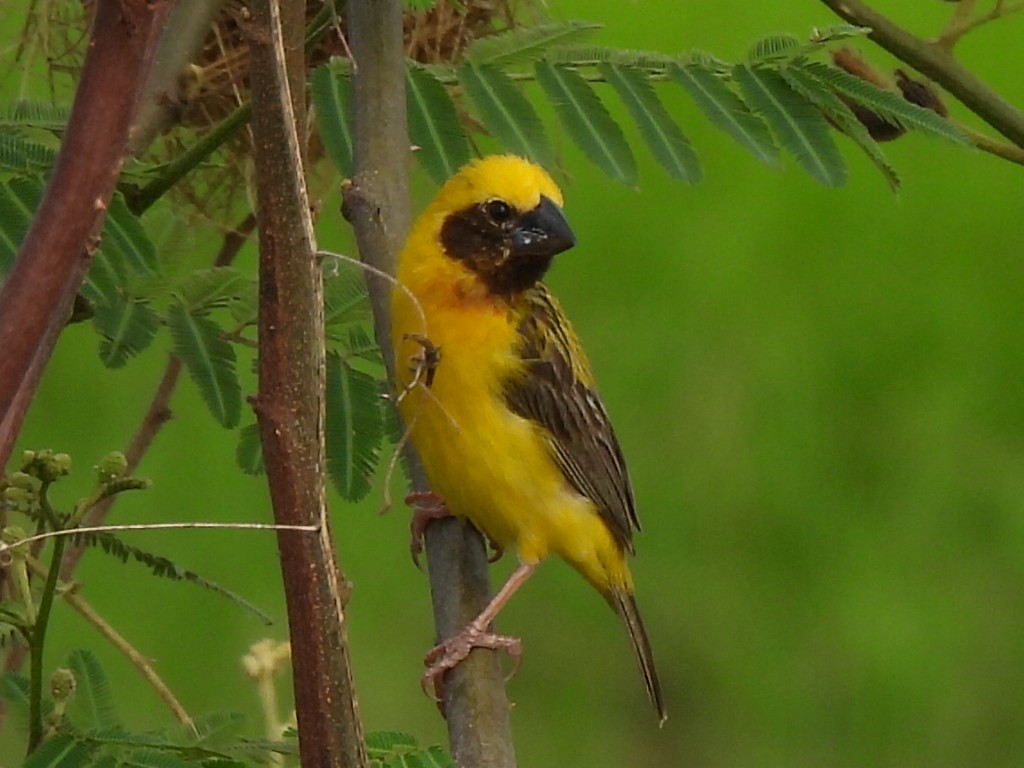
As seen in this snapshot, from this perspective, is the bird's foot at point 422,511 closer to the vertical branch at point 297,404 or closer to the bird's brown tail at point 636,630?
the bird's brown tail at point 636,630

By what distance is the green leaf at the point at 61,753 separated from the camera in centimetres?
124

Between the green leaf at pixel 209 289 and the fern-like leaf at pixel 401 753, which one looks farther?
the green leaf at pixel 209 289

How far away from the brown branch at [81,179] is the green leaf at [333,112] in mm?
1068

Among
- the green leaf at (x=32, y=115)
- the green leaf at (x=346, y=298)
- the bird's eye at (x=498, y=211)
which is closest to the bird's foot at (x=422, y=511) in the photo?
the green leaf at (x=346, y=298)

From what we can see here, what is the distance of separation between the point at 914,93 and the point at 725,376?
6.88 ft

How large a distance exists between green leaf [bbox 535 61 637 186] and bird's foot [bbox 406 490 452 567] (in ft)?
1.36

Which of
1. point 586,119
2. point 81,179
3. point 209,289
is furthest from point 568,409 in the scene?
point 81,179

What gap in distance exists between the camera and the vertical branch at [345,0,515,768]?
4.62 ft

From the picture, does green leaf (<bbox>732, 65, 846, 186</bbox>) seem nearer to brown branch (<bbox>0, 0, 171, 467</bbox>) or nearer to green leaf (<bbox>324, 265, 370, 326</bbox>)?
green leaf (<bbox>324, 265, 370, 326</bbox>)

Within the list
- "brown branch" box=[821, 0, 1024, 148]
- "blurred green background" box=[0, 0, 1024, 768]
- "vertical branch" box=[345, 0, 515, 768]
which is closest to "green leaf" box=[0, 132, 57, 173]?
"vertical branch" box=[345, 0, 515, 768]

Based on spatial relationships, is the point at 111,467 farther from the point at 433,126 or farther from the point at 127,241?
the point at 433,126

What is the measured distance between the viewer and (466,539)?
1590mm

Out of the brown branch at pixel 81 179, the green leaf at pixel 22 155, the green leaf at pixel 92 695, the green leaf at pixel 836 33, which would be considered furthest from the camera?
the green leaf at pixel 836 33

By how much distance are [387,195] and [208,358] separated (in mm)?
346
